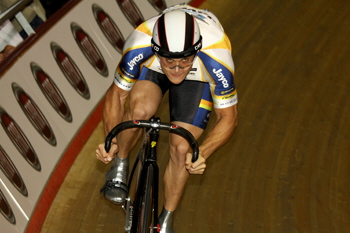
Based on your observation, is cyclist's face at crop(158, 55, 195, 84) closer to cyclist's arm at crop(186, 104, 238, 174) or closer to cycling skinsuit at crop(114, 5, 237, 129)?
cycling skinsuit at crop(114, 5, 237, 129)

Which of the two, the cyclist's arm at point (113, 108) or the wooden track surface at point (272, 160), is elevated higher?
the cyclist's arm at point (113, 108)

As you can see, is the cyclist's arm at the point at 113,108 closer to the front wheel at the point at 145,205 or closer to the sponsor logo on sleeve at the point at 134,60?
the sponsor logo on sleeve at the point at 134,60

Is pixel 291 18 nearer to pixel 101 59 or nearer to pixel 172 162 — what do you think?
pixel 101 59

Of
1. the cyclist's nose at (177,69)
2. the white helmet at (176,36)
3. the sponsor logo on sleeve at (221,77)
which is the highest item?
the white helmet at (176,36)

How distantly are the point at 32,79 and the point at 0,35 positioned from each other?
0.44 m

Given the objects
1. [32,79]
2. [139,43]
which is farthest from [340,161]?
[32,79]

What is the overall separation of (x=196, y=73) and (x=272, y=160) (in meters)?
1.59

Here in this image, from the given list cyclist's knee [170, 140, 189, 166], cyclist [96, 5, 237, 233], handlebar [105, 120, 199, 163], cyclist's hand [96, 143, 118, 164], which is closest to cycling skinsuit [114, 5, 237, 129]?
cyclist [96, 5, 237, 233]

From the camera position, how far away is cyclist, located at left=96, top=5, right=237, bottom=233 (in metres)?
3.09

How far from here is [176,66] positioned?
10.0 feet

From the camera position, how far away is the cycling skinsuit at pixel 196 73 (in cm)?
331

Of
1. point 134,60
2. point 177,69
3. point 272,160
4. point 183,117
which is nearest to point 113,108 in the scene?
point 134,60

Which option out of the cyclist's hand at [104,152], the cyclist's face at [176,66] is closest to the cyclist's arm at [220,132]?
the cyclist's face at [176,66]

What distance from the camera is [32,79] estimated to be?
4.36 m
